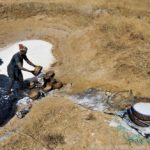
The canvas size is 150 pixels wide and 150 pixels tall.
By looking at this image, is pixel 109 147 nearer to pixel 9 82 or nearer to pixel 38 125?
pixel 38 125

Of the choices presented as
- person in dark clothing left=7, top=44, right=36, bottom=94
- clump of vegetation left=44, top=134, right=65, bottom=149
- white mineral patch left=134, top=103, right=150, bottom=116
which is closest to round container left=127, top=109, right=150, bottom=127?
white mineral patch left=134, top=103, right=150, bottom=116

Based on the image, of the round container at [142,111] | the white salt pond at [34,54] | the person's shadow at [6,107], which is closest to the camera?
the round container at [142,111]

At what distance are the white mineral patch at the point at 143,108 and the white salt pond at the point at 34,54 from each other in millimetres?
4154

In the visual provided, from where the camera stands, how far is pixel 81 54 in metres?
14.4

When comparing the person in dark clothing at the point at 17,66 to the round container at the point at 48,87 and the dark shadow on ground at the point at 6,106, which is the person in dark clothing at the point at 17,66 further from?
the round container at the point at 48,87

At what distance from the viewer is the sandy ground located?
10.7 m

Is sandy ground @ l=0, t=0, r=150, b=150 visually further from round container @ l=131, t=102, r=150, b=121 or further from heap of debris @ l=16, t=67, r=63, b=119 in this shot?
round container @ l=131, t=102, r=150, b=121

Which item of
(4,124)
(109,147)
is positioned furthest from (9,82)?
(109,147)

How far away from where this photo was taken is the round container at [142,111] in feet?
33.8

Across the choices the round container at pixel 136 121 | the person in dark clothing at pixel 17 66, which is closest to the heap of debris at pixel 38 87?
the person in dark clothing at pixel 17 66

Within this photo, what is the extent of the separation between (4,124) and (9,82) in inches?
68.1

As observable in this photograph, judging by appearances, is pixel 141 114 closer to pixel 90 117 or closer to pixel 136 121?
pixel 136 121

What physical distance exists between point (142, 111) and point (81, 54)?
4.53 metres

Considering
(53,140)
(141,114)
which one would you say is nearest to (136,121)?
(141,114)
